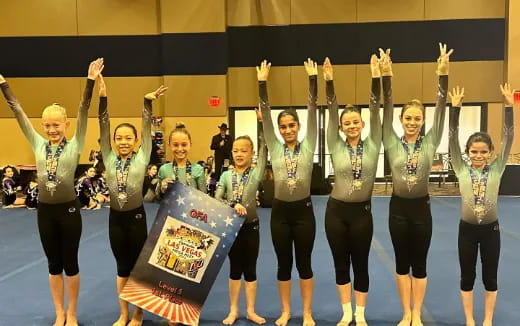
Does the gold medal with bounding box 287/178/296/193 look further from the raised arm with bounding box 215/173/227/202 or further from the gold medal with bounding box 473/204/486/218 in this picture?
the gold medal with bounding box 473/204/486/218

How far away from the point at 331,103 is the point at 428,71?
35.6 ft

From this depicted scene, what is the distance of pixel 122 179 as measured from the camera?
391 cm

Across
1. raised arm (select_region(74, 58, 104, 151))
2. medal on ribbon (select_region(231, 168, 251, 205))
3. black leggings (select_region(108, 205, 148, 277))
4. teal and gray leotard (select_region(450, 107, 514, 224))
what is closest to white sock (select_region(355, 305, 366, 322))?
teal and gray leotard (select_region(450, 107, 514, 224))

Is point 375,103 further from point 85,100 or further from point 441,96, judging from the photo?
point 85,100

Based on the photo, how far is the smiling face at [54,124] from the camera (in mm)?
3836

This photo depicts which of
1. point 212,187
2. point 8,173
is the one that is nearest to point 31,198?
point 8,173

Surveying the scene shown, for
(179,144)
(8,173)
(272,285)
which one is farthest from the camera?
(8,173)

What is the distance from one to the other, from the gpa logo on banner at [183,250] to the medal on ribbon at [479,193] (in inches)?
83.5

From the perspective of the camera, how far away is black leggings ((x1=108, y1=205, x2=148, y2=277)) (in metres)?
3.90

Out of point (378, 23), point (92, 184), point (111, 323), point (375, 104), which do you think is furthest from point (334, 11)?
point (111, 323)

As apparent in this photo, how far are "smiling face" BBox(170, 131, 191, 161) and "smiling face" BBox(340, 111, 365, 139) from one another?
1.35 meters

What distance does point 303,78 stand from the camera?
13.9 m

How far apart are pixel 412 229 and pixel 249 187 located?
1.40 metres

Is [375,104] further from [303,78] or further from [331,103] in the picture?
[303,78]
